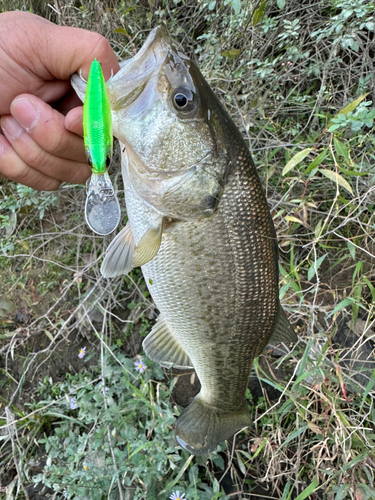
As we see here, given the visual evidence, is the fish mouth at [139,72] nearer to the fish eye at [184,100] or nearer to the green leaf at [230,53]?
the fish eye at [184,100]

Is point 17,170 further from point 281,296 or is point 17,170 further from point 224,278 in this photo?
point 281,296

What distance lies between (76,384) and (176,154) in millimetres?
1807

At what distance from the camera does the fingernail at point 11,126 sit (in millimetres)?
1274

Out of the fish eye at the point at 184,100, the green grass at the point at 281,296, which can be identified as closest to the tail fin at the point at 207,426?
the green grass at the point at 281,296

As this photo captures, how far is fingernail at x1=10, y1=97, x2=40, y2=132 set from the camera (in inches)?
44.9

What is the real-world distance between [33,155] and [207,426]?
4.53ft

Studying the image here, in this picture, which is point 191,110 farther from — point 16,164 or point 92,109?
point 16,164

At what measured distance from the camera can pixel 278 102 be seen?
2.17 metres

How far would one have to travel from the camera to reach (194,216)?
46.8 inches

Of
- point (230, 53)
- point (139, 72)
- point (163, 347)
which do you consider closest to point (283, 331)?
point (163, 347)

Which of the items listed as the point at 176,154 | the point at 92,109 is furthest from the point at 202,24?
the point at 92,109

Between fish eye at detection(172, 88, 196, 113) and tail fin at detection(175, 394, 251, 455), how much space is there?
126 cm

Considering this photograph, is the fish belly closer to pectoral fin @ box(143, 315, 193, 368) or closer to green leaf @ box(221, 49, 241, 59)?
pectoral fin @ box(143, 315, 193, 368)

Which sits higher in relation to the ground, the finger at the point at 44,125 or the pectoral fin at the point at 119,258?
the finger at the point at 44,125
